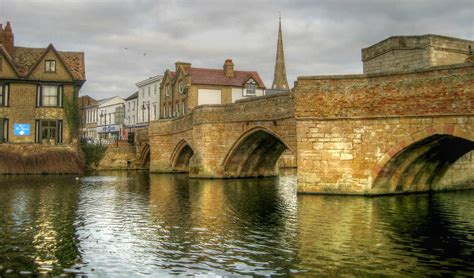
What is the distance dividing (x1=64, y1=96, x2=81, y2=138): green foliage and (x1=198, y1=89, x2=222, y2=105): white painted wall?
18467mm

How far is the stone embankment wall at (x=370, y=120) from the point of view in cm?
2023

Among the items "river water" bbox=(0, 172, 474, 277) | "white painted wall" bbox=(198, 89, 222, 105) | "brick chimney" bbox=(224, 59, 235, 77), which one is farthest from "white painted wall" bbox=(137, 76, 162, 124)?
"river water" bbox=(0, 172, 474, 277)

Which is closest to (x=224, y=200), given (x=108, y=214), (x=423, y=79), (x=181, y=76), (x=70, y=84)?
(x=108, y=214)

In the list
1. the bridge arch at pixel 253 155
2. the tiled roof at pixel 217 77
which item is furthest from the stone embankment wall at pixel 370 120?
the tiled roof at pixel 217 77

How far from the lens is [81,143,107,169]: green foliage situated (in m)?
52.5

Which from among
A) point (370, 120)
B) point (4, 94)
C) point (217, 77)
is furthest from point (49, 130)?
point (370, 120)

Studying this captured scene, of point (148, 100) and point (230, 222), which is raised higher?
point (148, 100)

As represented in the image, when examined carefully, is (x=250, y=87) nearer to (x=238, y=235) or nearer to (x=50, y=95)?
(x=50, y=95)

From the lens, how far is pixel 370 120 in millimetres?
22766

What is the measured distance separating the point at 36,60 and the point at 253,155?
77.7 feet

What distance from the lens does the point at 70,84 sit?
4628 cm

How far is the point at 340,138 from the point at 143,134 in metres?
36.1

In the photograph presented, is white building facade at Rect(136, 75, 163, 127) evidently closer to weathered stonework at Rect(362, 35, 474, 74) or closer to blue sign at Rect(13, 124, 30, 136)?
blue sign at Rect(13, 124, 30, 136)

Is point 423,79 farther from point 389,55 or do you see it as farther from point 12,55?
point 12,55
